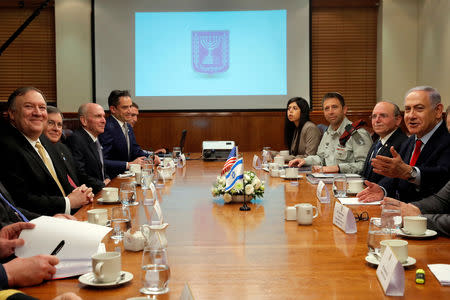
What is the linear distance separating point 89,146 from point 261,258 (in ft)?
9.44

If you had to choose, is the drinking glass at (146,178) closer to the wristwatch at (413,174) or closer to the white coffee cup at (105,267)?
the wristwatch at (413,174)

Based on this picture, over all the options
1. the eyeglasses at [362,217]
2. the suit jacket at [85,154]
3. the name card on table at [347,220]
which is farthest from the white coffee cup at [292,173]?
the name card on table at [347,220]

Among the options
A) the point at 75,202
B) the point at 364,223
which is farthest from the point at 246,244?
the point at 75,202

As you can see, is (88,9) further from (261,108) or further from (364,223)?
(364,223)

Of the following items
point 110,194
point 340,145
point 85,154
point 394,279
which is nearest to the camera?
point 394,279

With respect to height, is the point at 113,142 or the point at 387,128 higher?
the point at 387,128

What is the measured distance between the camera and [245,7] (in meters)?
7.82

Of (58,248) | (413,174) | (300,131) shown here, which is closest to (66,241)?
(58,248)

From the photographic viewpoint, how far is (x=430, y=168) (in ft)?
9.89

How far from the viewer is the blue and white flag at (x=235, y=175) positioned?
2.65m

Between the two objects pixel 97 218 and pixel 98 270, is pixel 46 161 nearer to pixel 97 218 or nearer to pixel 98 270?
pixel 97 218

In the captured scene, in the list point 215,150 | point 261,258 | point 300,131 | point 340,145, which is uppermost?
point 300,131

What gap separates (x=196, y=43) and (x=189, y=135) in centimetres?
143

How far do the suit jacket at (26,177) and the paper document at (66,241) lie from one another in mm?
1207
